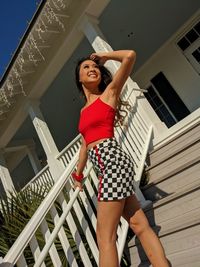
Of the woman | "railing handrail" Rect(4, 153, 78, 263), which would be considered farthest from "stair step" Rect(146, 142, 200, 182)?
the woman

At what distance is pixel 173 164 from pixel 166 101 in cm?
581

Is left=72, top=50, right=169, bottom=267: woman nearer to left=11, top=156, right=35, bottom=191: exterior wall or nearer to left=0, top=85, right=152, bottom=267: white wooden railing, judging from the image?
left=0, top=85, right=152, bottom=267: white wooden railing

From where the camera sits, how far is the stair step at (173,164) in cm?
373

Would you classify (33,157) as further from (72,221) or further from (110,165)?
(110,165)

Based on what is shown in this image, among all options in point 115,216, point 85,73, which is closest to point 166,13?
point 85,73

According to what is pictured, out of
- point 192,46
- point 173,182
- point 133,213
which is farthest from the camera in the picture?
point 192,46

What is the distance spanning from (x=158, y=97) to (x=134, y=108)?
4.80 m

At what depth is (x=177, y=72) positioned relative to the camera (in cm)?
921

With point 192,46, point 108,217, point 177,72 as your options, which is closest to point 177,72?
point 177,72

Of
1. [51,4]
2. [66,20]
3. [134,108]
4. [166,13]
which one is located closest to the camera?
[134,108]

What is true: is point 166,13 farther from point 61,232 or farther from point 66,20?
point 61,232

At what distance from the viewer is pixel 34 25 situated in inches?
249

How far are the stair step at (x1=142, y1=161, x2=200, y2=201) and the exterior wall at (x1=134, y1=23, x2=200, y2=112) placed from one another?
5.57 m

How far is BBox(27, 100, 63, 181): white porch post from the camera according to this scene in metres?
7.34
